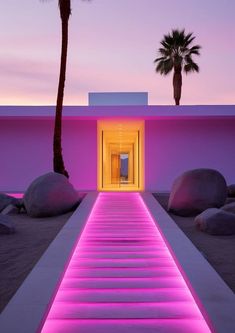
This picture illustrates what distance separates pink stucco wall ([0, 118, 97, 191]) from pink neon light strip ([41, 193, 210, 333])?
392 inches

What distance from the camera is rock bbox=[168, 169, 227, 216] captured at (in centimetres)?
1184

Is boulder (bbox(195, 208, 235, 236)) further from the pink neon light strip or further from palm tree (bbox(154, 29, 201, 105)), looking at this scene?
palm tree (bbox(154, 29, 201, 105))

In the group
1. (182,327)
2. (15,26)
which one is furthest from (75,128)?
(182,327)

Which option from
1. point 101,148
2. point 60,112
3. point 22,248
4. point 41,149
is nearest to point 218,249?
point 22,248

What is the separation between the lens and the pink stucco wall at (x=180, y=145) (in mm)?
18250

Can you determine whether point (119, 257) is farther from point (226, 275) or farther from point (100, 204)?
point (100, 204)

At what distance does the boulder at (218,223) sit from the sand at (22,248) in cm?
318

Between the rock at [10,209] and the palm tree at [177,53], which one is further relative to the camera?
the palm tree at [177,53]

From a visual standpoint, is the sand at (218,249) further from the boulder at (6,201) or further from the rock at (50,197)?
the boulder at (6,201)

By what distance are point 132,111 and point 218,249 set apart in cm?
992

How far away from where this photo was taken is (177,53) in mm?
26750

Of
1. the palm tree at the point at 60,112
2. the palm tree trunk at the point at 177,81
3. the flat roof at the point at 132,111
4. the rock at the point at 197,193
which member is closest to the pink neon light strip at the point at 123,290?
the rock at the point at 197,193

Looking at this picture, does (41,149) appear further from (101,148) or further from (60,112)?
(60,112)

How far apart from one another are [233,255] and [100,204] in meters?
6.08
